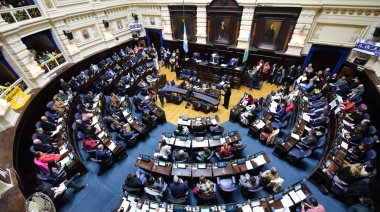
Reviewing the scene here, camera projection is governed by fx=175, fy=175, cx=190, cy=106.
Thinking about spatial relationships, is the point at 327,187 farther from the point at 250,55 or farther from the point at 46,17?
the point at 46,17

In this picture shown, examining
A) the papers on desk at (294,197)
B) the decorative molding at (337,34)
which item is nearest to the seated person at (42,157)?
the papers on desk at (294,197)

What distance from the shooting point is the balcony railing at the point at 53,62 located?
35.7 feet

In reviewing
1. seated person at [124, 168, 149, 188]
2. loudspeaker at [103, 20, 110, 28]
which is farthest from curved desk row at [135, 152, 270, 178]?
loudspeaker at [103, 20, 110, 28]

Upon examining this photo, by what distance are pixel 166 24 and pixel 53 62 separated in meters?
9.31

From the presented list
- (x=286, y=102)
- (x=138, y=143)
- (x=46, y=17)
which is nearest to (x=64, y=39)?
(x=46, y=17)

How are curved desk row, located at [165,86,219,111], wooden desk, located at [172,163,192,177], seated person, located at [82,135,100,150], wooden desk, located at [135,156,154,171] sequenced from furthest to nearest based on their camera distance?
curved desk row, located at [165,86,219,111] < seated person, located at [82,135,100,150] < wooden desk, located at [135,156,154,171] < wooden desk, located at [172,163,192,177]

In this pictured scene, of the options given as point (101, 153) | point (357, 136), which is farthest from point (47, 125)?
point (357, 136)

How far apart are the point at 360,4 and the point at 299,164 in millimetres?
9145

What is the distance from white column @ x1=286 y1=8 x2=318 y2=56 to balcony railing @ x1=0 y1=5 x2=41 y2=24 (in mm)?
15943

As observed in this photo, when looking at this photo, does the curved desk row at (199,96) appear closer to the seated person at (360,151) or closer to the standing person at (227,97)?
the standing person at (227,97)

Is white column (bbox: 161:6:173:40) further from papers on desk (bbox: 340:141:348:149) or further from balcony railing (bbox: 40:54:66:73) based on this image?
papers on desk (bbox: 340:141:348:149)

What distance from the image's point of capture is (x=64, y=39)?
12.1 meters

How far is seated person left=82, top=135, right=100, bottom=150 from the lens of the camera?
7578 mm

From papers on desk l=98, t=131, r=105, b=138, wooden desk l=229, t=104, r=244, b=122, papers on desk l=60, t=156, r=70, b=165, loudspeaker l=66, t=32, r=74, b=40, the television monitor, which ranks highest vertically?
loudspeaker l=66, t=32, r=74, b=40
